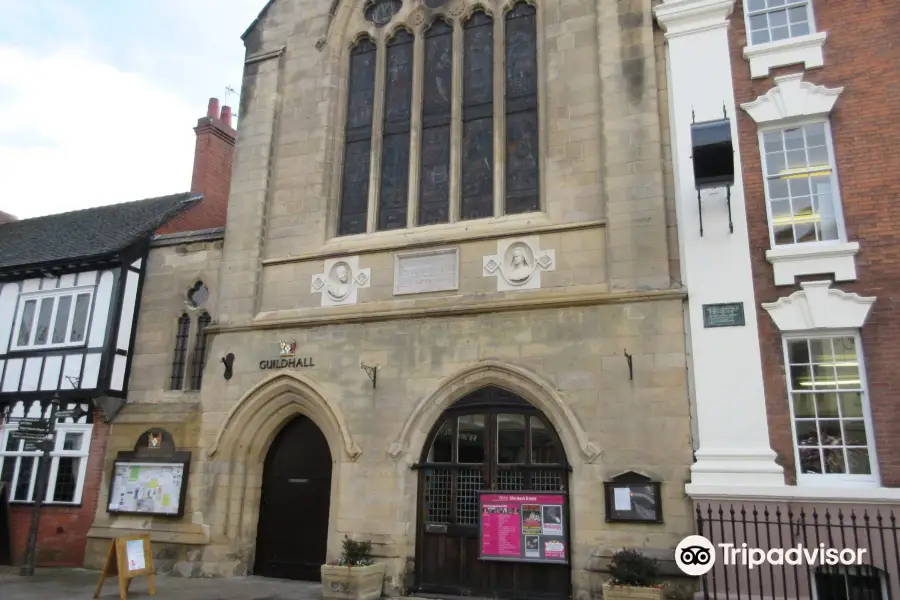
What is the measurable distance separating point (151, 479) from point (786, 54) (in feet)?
43.1

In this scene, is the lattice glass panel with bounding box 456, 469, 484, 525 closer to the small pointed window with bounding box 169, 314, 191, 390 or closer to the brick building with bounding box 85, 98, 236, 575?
the brick building with bounding box 85, 98, 236, 575

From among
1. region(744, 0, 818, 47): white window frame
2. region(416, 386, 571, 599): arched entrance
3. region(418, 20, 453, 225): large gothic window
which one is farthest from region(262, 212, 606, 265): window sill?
region(744, 0, 818, 47): white window frame

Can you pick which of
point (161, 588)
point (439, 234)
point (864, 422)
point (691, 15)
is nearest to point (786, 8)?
point (691, 15)

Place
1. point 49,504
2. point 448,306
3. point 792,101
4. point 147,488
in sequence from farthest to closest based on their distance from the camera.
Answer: point 49,504 → point 147,488 → point 448,306 → point 792,101

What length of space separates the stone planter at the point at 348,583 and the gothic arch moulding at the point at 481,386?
187 centimetres

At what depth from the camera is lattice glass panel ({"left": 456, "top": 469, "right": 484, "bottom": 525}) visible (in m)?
11.0

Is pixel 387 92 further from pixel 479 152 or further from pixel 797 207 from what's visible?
pixel 797 207

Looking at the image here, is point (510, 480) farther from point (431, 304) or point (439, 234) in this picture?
point (439, 234)

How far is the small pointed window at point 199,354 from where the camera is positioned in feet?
46.1

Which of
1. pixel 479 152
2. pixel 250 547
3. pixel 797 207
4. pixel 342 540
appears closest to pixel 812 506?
pixel 797 207

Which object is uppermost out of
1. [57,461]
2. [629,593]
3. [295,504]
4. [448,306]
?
[448,306]

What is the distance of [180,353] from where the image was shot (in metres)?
14.4

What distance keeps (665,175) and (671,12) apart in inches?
113

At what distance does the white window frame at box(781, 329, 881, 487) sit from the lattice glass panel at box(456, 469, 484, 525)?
4.55 m
